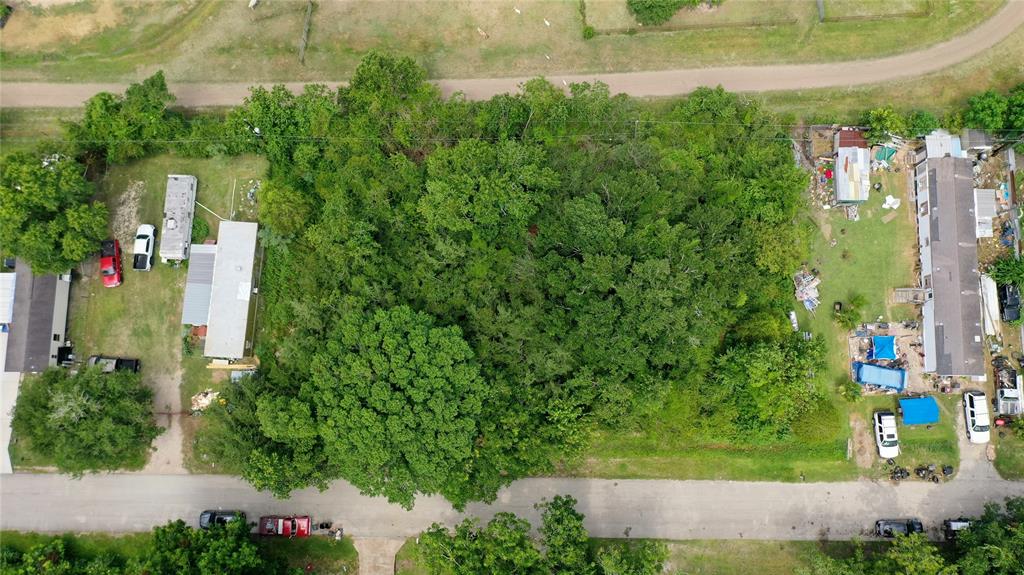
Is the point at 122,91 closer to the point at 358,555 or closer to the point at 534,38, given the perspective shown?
the point at 534,38

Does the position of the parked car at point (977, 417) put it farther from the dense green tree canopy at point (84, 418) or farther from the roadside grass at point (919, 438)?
the dense green tree canopy at point (84, 418)

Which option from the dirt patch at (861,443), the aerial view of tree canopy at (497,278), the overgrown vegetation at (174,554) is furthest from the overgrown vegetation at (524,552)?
the dirt patch at (861,443)

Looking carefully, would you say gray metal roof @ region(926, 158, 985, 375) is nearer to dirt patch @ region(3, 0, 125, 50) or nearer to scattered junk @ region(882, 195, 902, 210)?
scattered junk @ region(882, 195, 902, 210)

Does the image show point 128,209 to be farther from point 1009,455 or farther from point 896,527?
point 1009,455

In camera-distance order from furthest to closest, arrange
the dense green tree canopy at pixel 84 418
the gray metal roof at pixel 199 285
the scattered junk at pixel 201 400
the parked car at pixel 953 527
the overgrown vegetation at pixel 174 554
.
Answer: the scattered junk at pixel 201 400
the gray metal roof at pixel 199 285
the parked car at pixel 953 527
the dense green tree canopy at pixel 84 418
the overgrown vegetation at pixel 174 554

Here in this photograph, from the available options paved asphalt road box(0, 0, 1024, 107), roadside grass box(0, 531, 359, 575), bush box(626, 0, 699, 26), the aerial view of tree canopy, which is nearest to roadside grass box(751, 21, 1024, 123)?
paved asphalt road box(0, 0, 1024, 107)

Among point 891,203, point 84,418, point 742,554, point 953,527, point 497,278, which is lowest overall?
point 742,554

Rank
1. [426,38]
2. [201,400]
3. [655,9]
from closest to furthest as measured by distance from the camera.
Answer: [201,400] < [655,9] < [426,38]

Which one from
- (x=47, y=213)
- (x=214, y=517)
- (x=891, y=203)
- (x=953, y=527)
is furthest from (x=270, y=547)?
(x=891, y=203)
